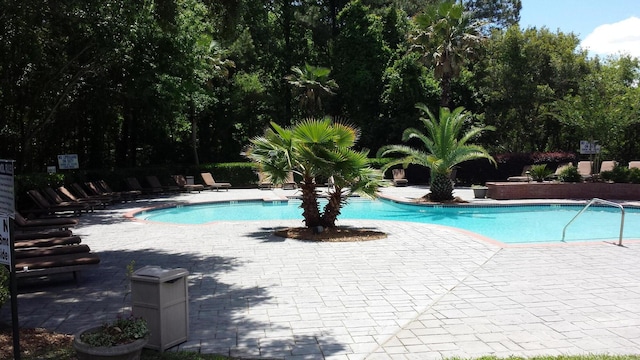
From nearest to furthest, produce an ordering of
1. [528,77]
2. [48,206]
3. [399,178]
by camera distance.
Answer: [48,206]
[399,178]
[528,77]

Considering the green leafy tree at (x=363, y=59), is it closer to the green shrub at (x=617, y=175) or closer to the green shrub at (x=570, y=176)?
the green shrub at (x=570, y=176)

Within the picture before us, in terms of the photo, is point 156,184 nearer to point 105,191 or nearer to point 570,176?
point 105,191

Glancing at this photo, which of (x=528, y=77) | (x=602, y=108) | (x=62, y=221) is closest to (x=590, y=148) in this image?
(x=602, y=108)

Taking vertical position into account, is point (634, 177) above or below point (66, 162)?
below

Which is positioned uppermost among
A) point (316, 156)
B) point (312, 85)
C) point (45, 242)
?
point (312, 85)

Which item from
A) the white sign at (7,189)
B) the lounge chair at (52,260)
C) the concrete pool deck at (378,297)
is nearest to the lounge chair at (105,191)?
the concrete pool deck at (378,297)

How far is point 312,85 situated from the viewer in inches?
1248

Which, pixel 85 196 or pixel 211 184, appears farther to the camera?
pixel 211 184

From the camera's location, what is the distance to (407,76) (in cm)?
3108

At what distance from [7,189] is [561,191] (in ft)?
71.0

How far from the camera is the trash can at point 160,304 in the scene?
15.9ft

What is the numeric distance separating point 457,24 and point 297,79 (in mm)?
10736

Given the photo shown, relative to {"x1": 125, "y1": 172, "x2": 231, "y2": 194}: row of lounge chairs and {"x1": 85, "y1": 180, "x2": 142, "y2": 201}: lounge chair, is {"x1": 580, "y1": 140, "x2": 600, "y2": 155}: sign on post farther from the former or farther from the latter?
{"x1": 85, "y1": 180, "x2": 142, "y2": 201}: lounge chair

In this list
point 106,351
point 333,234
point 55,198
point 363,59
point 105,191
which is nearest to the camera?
point 106,351
